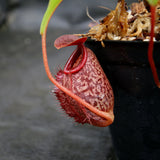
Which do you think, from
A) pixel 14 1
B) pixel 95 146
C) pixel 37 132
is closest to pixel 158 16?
pixel 95 146

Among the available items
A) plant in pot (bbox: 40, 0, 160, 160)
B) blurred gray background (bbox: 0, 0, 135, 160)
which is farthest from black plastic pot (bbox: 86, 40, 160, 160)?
blurred gray background (bbox: 0, 0, 135, 160)

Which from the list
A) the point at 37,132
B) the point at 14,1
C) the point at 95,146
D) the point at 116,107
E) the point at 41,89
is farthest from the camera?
the point at 14,1

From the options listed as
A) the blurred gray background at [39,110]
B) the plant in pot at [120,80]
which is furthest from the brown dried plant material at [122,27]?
the blurred gray background at [39,110]

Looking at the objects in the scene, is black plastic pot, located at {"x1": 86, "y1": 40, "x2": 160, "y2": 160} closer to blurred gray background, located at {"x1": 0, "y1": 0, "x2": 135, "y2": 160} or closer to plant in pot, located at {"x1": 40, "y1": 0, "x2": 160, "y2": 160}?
plant in pot, located at {"x1": 40, "y1": 0, "x2": 160, "y2": 160}

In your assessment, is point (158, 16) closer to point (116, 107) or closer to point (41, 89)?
point (116, 107)

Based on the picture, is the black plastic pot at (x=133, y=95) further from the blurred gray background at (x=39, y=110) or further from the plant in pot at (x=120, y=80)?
the blurred gray background at (x=39, y=110)

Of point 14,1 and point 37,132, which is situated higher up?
point 14,1
